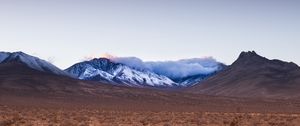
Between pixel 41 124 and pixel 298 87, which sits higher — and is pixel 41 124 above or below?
below

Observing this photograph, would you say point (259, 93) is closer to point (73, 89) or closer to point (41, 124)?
point (73, 89)

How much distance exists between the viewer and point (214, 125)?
41.7 metres

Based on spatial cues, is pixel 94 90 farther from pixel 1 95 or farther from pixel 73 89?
pixel 1 95

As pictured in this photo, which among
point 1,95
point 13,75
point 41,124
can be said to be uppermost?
point 13,75

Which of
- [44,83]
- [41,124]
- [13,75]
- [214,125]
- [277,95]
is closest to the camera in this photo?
[41,124]

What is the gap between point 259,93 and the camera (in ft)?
621

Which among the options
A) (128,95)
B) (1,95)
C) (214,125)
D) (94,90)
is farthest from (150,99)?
(214,125)

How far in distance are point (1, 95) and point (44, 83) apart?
3751 centimetres

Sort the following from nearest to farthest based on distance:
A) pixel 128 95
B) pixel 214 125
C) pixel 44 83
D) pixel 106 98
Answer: pixel 214 125 → pixel 106 98 → pixel 128 95 → pixel 44 83

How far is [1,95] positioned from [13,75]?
51543mm

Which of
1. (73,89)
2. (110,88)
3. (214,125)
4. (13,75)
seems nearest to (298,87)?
(110,88)

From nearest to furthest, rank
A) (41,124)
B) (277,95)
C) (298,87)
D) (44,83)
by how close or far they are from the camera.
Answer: (41,124) < (44,83) < (277,95) < (298,87)

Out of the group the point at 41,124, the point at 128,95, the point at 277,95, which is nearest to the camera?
the point at 41,124

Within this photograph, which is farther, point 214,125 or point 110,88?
point 110,88
